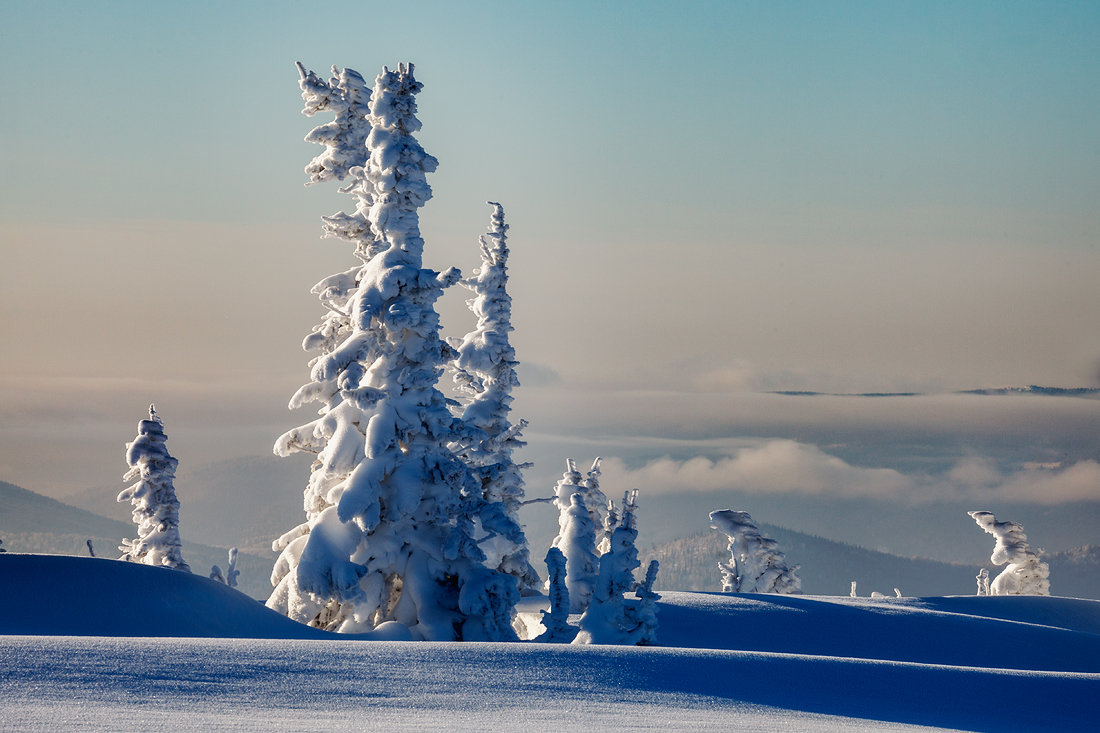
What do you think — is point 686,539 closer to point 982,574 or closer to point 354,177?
point 982,574

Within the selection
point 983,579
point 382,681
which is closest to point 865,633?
point 382,681

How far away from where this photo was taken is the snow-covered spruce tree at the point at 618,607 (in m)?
24.3

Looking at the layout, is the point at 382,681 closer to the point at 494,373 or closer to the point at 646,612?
the point at 646,612

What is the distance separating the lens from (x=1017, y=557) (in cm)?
4959

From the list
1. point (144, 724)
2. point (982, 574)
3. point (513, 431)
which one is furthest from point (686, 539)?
point (144, 724)

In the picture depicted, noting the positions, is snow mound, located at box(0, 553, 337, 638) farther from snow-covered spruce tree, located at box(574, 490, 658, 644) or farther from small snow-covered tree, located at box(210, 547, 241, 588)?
small snow-covered tree, located at box(210, 547, 241, 588)

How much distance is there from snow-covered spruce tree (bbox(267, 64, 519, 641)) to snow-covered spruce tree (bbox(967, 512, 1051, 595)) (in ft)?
100

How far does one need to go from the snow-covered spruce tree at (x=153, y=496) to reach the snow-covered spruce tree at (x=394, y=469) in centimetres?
1422

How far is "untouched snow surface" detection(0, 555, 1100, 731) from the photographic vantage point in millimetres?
13414

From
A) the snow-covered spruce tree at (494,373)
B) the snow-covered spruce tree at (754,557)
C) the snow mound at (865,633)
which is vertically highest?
the snow-covered spruce tree at (494,373)

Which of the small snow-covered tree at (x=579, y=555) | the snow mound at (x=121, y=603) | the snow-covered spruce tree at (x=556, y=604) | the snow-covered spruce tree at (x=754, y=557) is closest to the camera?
the snow mound at (x=121, y=603)

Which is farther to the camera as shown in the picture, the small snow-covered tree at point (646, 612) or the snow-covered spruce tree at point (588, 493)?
the snow-covered spruce tree at point (588, 493)

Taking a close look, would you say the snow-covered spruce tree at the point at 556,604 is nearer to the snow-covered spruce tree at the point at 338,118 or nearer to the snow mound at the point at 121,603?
the snow mound at the point at 121,603

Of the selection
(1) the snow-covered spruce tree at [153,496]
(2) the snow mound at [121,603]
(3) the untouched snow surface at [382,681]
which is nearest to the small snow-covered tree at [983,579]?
(1) the snow-covered spruce tree at [153,496]
